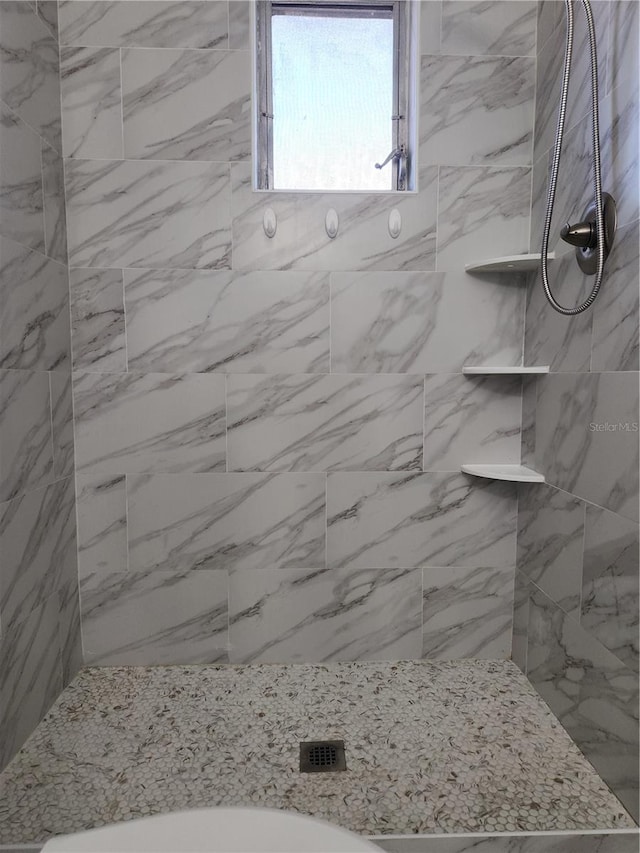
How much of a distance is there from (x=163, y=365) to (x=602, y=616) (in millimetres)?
1413

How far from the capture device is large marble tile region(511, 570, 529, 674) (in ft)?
5.46

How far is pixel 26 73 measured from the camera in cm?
141

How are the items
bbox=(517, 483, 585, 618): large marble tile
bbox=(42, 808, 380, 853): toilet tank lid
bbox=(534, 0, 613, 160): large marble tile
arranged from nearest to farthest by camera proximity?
bbox=(42, 808, 380, 853): toilet tank lid → bbox=(534, 0, 613, 160): large marble tile → bbox=(517, 483, 585, 618): large marble tile

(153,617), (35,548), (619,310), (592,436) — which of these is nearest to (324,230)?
(619,310)

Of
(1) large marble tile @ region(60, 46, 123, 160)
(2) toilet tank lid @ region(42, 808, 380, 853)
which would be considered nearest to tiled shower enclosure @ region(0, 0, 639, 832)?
(1) large marble tile @ region(60, 46, 123, 160)

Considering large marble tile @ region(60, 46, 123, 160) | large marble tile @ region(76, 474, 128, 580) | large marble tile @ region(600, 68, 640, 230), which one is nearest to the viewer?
large marble tile @ region(600, 68, 640, 230)

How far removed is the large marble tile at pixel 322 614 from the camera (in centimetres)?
173

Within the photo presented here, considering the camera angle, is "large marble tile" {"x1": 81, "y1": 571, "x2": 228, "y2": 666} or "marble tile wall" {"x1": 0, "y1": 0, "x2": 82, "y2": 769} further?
"large marble tile" {"x1": 81, "y1": 571, "x2": 228, "y2": 666}

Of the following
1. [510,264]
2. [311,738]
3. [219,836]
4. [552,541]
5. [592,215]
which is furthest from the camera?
[510,264]

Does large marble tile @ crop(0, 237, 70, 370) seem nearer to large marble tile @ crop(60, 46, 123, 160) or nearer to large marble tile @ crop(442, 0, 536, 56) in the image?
large marble tile @ crop(60, 46, 123, 160)

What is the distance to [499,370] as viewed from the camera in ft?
5.17

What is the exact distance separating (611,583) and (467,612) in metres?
0.66

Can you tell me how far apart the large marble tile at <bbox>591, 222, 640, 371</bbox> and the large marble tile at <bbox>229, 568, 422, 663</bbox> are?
92 centimetres

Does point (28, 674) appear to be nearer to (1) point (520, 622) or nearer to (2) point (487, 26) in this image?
(1) point (520, 622)
